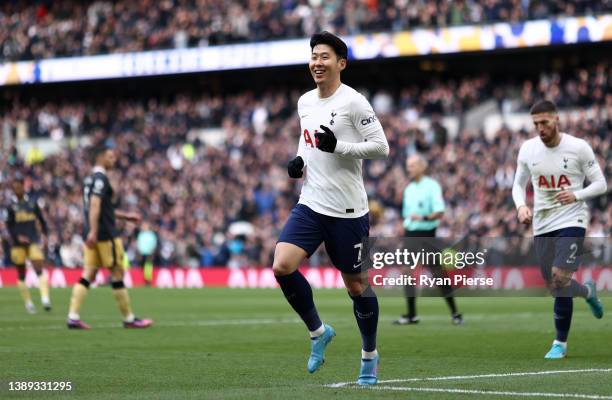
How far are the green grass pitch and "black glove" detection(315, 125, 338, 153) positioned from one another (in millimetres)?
1824

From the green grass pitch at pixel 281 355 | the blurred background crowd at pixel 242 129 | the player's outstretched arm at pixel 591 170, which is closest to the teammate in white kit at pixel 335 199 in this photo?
the green grass pitch at pixel 281 355

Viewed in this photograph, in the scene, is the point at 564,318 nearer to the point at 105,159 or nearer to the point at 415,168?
the point at 415,168

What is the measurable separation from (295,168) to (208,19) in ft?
125

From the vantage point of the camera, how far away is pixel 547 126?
11.8 metres

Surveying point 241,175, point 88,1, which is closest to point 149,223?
point 241,175

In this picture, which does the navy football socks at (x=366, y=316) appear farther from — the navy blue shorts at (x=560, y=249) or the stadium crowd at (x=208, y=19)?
the stadium crowd at (x=208, y=19)

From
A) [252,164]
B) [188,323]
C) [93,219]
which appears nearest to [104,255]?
[93,219]

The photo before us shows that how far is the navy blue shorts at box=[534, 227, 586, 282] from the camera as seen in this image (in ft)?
38.4

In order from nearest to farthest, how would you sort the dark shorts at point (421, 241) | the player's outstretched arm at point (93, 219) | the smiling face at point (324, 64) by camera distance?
the smiling face at point (324, 64) < the player's outstretched arm at point (93, 219) < the dark shorts at point (421, 241)

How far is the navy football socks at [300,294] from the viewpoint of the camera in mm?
9508

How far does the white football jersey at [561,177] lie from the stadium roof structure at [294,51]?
25102 mm
